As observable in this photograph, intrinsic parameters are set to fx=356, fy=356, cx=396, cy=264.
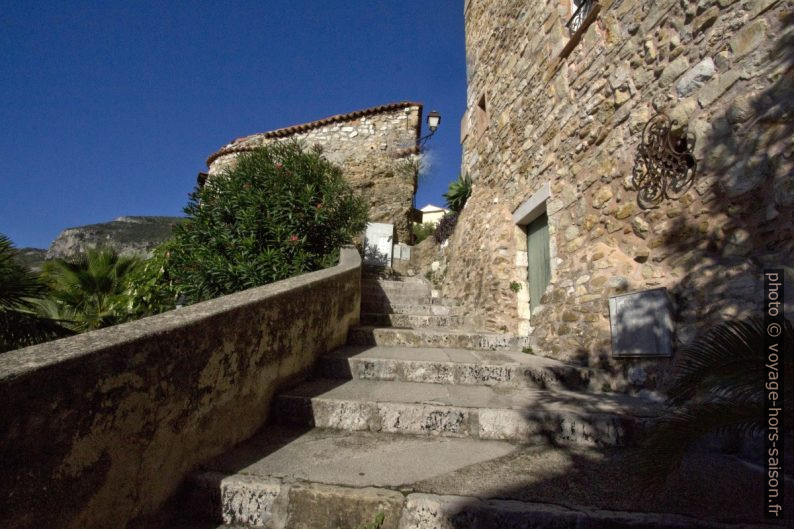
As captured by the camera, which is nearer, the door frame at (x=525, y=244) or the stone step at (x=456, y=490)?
the stone step at (x=456, y=490)

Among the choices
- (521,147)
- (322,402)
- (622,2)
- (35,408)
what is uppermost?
(622,2)

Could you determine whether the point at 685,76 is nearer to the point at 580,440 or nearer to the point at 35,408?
the point at 580,440

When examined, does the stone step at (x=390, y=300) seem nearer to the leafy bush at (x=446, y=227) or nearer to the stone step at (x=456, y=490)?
the leafy bush at (x=446, y=227)

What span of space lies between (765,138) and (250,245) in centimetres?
504

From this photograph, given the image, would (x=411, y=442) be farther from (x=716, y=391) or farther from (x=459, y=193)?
(x=459, y=193)

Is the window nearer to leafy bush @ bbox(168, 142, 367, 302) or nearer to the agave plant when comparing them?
leafy bush @ bbox(168, 142, 367, 302)

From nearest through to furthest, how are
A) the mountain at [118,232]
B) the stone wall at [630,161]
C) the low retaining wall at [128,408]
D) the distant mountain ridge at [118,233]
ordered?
1. the low retaining wall at [128,408]
2. the stone wall at [630,161]
3. the distant mountain ridge at [118,233]
4. the mountain at [118,232]

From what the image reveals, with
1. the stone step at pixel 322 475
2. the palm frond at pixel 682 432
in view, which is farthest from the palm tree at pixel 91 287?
the palm frond at pixel 682 432

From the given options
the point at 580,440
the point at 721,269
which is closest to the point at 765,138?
the point at 721,269

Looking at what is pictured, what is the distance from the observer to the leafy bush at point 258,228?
4.82 meters

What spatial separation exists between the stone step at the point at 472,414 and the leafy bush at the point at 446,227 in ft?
16.4

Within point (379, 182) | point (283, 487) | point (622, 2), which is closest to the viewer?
point (283, 487)

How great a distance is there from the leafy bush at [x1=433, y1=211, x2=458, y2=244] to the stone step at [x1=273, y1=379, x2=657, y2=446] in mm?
4991

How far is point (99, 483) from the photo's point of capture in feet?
4.21
